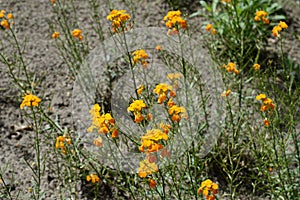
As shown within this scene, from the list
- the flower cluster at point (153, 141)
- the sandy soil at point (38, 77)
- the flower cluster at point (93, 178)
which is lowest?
the flower cluster at point (93, 178)

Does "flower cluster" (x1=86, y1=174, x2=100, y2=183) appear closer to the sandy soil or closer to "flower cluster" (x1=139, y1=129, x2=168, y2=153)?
the sandy soil

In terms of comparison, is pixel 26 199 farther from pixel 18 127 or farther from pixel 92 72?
pixel 92 72

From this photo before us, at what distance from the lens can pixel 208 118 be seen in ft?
11.9

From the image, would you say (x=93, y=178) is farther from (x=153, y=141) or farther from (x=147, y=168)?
(x=153, y=141)

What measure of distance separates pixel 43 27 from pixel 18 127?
4.40 feet

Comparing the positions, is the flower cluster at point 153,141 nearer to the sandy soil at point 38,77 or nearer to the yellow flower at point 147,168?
the yellow flower at point 147,168

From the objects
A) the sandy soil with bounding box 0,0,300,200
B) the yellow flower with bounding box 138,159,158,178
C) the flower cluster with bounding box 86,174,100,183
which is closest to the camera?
the yellow flower with bounding box 138,159,158,178

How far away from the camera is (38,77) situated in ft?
13.6

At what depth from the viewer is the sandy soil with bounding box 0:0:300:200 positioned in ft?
11.1

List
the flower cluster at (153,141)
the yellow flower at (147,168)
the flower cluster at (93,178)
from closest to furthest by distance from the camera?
1. the flower cluster at (153,141)
2. the yellow flower at (147,168)
3. the flower cluster at (93,178)

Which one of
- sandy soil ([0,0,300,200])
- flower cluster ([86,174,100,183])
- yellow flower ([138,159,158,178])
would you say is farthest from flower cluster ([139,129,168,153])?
sandy soil ([0,0,300,200])

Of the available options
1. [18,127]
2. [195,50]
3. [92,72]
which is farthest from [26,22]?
[195,50]

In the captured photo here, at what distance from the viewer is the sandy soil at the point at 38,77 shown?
3381mm

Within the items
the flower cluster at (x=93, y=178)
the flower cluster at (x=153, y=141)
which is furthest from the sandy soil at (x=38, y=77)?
the flower cluster at (x=153, y=141)
